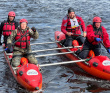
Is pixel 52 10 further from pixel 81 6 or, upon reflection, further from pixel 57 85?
pixel 57 85

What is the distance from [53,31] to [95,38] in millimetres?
6660

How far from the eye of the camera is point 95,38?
8.61 m

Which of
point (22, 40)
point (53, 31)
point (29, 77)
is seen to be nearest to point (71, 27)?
point (22, 40)

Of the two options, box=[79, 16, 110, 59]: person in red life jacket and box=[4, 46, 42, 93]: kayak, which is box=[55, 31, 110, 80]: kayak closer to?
box=[79, 16, 110, 59]: person in red life jacket

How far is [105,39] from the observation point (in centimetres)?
881

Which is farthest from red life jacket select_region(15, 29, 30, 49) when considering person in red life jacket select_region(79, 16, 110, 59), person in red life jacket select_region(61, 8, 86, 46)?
person in red life jacket select_region(61, 8, 86, 46)

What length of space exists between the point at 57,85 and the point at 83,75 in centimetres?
116

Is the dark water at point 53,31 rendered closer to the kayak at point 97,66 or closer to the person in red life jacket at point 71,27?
the kayak at point 97,66

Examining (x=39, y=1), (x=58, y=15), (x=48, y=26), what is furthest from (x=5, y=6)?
(x=48, y=26)

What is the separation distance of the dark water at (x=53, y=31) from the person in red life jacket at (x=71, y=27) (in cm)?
99

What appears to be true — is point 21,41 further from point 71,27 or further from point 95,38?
point 71,27

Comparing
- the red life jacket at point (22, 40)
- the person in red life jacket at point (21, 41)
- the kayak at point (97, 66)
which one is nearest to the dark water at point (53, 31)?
the kayak at point (97, 66)

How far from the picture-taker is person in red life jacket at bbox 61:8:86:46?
10.3 meters

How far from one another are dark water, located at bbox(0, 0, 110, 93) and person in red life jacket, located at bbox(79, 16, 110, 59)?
85 centimetres
